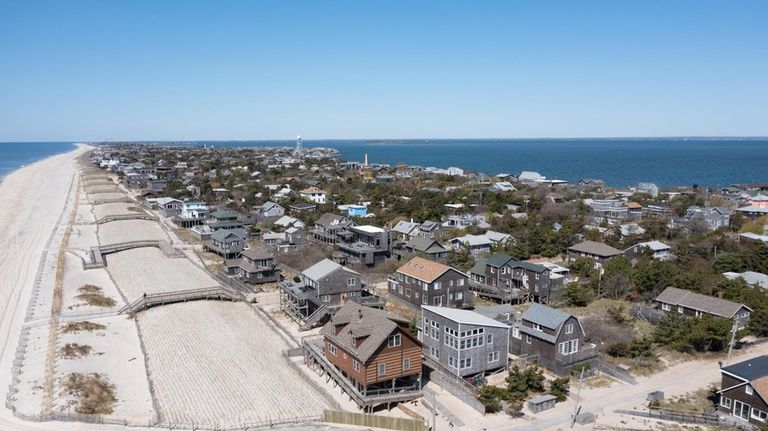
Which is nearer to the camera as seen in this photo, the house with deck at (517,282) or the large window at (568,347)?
the large window at (568,347)

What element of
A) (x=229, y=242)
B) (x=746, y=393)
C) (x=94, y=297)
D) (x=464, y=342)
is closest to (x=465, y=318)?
(x=464, y=342)

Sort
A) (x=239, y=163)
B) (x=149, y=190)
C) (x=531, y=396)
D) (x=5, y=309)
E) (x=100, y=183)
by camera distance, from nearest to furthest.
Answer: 1. (x=531, y=396)
2. (x=5, y=309)
3. (x=149, y=190)
4. (x=100, y=183)
5. (x=239, y=163)

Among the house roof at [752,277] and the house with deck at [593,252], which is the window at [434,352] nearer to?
the house with deck at [593,252]

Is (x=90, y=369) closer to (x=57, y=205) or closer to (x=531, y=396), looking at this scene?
(x=531, y=396)

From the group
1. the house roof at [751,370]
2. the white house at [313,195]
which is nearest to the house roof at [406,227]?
the white house at [313,195]

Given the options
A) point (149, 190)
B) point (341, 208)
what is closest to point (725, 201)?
point (341, 208)

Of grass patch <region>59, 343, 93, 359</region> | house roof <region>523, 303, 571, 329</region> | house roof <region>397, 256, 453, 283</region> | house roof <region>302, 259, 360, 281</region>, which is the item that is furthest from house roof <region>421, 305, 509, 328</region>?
grass patch <region>59, 343, 93, 359</region>

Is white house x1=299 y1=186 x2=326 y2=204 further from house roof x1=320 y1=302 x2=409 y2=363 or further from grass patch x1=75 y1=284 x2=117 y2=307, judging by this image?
house roof x1=320 y1=302 x2=409 y2=363
